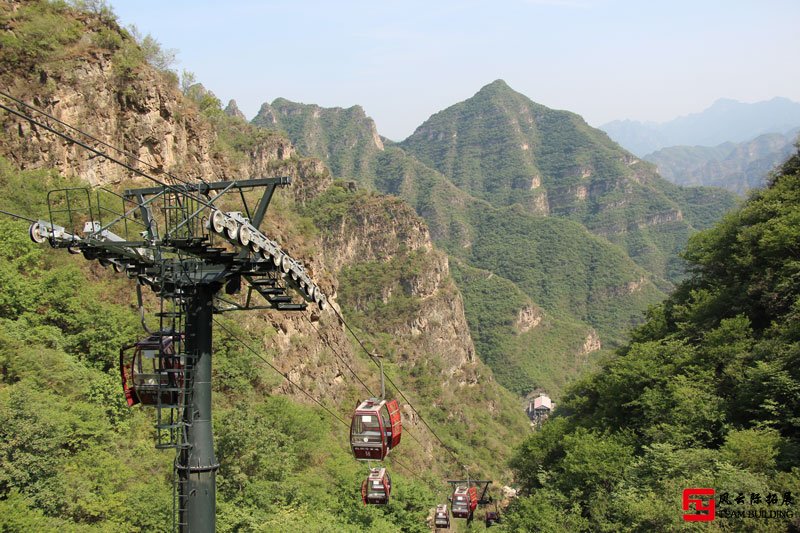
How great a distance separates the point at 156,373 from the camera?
35.5ft

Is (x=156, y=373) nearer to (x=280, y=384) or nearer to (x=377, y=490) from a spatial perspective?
(x=377, y=490)

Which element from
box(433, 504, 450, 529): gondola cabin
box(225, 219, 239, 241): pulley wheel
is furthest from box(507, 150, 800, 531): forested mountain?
box(225, 219, 239, 241): pulley wheel

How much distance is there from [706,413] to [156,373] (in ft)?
68.2

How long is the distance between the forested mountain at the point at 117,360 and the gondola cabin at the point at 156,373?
4170 millimetres

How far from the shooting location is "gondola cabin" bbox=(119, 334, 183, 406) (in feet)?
35.0

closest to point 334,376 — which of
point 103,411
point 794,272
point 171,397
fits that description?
point 103,411

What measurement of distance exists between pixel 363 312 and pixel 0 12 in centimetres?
6862

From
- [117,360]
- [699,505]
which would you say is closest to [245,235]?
[699,505]

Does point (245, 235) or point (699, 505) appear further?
point (699, 505)

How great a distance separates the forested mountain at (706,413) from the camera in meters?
19.3

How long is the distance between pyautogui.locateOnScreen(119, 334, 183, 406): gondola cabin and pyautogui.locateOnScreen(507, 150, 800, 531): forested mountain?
14.3 metres

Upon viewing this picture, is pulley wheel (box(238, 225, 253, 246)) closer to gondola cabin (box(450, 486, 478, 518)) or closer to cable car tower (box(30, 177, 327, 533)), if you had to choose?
cable car tower (box(30, 177, 327, 533))

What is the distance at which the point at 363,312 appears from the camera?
3873 inches

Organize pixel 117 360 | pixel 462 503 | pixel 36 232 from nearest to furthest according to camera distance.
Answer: pixel 36 232 → pixel 117 360 → pixel 462 503
